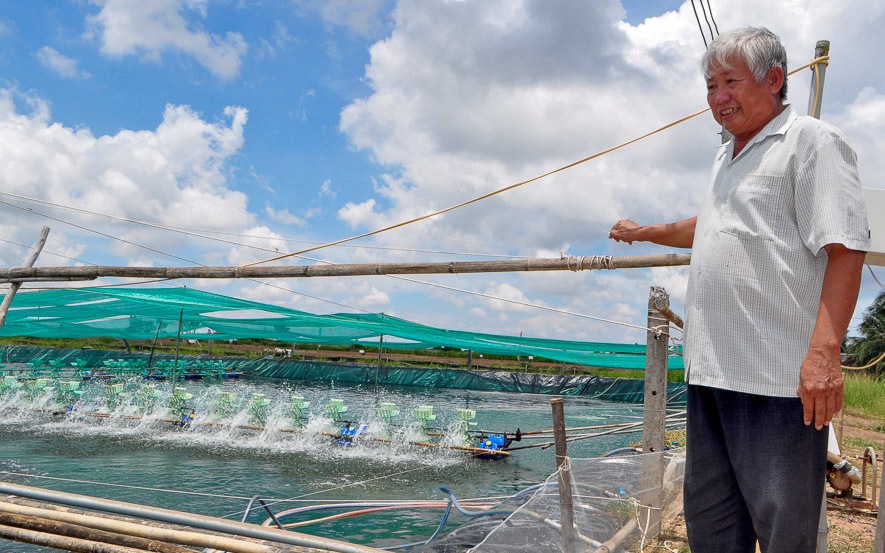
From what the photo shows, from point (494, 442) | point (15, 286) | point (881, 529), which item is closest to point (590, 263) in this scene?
point (881, 529)

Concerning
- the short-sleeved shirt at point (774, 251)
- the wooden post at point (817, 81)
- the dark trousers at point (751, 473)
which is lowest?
the dark trousers at point (751, 473)

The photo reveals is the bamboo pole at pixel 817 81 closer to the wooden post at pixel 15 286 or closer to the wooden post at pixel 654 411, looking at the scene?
the wooden post at pixel 654 411

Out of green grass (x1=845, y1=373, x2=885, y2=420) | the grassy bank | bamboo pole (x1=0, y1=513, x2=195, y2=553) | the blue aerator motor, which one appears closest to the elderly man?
bamboo pole (x1=0, y1=513, x2=195, y2=553)

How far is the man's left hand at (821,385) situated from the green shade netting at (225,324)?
27.8 ft

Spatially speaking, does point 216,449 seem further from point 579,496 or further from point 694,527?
point 694,527

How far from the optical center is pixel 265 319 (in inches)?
442

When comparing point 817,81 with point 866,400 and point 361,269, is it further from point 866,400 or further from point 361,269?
point 866,400

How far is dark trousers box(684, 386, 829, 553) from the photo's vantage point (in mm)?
1151

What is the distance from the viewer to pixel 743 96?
1.27 m

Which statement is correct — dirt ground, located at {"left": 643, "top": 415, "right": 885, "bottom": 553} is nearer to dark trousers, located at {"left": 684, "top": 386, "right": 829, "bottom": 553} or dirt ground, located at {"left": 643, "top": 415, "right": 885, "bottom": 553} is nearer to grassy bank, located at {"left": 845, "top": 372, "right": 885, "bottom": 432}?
dark trousers, located at {"left": 684, "top": 386, "right": 829, "bottom": 553}

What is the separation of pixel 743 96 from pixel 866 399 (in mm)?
14021

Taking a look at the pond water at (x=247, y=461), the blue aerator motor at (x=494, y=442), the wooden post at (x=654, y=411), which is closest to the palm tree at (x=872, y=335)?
the pond water at (x=247, y=461)

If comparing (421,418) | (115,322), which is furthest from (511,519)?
(115,322)

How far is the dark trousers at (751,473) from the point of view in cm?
115
